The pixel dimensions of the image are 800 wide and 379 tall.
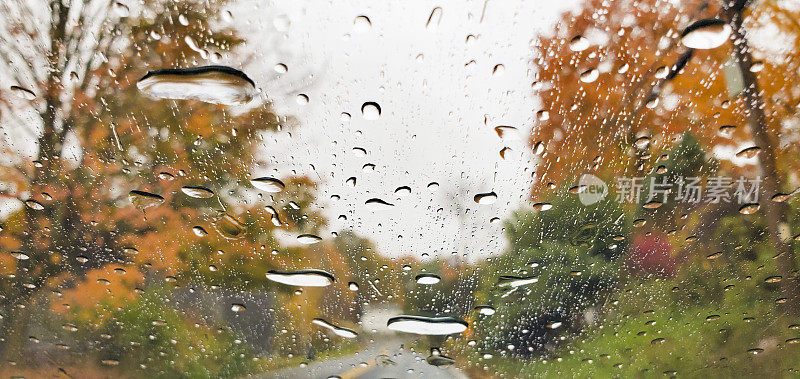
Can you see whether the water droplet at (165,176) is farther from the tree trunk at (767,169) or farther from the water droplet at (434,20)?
the tree trunk at (767,169)

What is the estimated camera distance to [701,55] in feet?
2.69

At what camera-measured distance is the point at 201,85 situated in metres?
0.84

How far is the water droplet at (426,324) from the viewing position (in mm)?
1274

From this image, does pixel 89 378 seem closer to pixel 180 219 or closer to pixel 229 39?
pixel 180 219

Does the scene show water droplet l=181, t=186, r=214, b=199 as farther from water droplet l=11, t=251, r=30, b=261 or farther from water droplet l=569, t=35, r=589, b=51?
water droplet l=569, t=35, r=589, b=51

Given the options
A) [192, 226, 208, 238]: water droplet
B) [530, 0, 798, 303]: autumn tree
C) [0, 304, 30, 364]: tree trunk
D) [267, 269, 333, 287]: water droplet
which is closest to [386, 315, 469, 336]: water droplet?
[267, 269, 333, 287]: water droplet

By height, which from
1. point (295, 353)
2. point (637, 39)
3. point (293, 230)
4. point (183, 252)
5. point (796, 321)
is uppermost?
point (637, 39)

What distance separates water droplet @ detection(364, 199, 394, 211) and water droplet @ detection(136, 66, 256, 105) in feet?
1.35

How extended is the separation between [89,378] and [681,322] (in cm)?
233

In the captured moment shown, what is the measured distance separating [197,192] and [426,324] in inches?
34.7

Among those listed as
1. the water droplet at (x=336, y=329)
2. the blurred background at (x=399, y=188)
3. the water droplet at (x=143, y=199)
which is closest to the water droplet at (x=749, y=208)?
the blurred background at (x=399, y=188)

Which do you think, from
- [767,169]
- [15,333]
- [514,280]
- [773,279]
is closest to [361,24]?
[514,280]

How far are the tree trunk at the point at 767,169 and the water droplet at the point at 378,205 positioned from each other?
898 millimetres

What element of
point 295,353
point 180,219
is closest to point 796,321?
point 295,353
